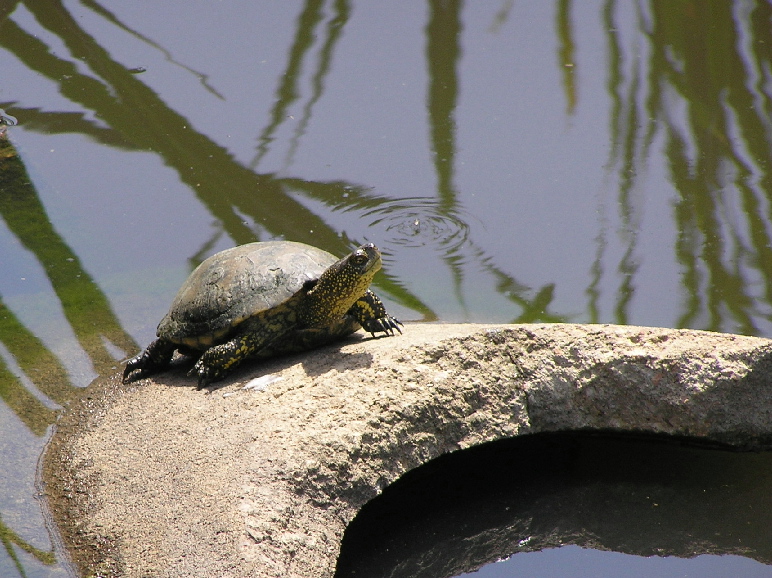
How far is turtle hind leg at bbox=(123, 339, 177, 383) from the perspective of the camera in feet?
14.2

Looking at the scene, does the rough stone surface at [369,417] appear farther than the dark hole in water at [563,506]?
No

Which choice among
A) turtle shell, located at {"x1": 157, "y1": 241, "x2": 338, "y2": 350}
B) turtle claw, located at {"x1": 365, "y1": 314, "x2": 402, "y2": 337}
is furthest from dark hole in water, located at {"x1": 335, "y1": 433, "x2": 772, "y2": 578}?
turtle shell, located at {"x1": 157, "y1": 241, "x2": 338, "y2": 350}

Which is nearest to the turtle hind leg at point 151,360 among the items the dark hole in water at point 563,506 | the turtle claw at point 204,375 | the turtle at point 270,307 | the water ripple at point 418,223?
the turtle at point 270,307

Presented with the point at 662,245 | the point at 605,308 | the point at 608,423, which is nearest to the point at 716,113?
the point at 662,245

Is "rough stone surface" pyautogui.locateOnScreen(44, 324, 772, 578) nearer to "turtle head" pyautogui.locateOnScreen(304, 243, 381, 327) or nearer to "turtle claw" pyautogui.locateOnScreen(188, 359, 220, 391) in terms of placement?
"turtle claw" pyautogui.locateOnScreen(188, 359, 220, 391)

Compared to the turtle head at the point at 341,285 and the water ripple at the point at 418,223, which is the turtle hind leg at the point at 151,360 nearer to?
the turtle head at the point at 341,285

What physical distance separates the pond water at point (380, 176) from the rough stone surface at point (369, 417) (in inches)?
17.0

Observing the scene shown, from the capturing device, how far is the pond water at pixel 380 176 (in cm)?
516

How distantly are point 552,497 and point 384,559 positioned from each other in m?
0.79

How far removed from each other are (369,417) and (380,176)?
355 cm

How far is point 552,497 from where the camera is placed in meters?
3.51

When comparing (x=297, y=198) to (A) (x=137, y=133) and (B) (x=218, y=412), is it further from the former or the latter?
(B) (x=218, y=412)

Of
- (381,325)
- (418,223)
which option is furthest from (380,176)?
(381,325)

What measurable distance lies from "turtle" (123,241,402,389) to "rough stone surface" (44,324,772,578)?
14 cm
